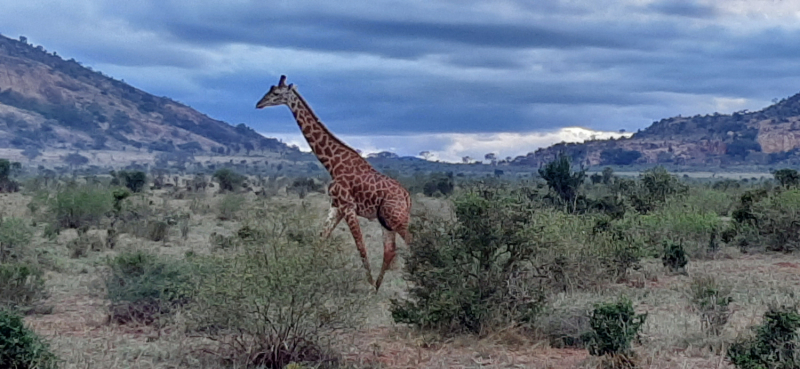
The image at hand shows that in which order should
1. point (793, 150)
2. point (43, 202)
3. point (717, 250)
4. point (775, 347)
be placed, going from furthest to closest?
point (793, 150) < point (43, 202) < point (717, 250) < point (775, 347)

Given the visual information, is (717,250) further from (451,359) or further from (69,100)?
(69,100)

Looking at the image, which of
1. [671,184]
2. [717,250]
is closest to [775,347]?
[717,250]

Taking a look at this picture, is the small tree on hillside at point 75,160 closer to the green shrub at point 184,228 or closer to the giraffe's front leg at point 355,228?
the green shrub at point 184,228

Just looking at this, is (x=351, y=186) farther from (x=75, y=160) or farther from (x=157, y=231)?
(x=75, y=160)

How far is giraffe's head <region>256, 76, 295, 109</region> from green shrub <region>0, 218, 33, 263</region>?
5.67m

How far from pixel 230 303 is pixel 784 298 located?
820 cm

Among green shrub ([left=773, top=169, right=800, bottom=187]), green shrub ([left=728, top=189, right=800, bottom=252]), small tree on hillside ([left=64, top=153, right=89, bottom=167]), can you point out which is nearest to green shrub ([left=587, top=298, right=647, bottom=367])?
green shrub ([left=728, top=189, right=800, bottom=252])

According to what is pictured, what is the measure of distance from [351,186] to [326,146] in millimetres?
776

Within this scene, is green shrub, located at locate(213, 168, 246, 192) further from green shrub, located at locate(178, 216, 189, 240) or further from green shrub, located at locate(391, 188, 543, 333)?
green shrub, located at locate(391, 188, 543, 333)

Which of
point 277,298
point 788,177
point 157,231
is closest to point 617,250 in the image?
point 277,298

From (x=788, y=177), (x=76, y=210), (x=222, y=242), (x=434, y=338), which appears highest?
(x=788, y=177)

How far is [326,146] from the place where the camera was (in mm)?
13664

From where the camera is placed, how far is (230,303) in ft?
27.3

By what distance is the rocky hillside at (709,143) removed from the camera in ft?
313
